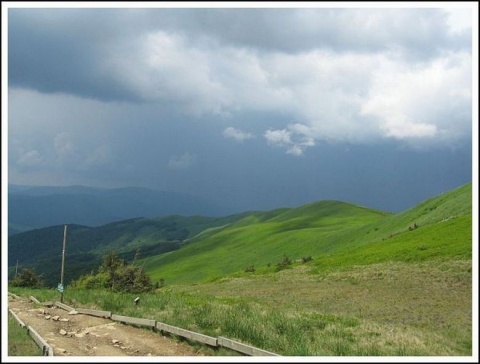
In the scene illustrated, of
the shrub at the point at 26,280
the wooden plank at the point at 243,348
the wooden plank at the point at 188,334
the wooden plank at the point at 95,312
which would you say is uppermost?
the wooden plank at the point at 243,348

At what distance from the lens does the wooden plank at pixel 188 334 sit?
18459mm

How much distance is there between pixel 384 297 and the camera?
3706cm

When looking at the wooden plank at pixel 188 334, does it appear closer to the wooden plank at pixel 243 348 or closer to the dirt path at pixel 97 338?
the dirt path at pixel 97 338

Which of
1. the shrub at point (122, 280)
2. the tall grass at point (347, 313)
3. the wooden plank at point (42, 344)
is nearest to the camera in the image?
the wooden plank at point (42, 344)

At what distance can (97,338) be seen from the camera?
69.7 feet

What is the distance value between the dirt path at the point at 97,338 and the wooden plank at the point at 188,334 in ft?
1.08

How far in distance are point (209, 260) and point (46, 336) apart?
380 ft

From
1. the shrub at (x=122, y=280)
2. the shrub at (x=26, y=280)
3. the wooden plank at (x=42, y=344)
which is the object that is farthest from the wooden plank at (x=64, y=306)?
the shrub at (x=26, y=280)

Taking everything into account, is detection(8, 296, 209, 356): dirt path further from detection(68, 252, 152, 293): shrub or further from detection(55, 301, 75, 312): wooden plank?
detection(68, 252, 152, 293): shrub

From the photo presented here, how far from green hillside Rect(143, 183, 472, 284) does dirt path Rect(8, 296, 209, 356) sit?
3785 centimetres

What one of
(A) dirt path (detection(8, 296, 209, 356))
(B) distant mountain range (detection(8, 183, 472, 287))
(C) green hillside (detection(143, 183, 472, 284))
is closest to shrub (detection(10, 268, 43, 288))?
(B) distant mountain range (detection(8, 183, 472, 287))

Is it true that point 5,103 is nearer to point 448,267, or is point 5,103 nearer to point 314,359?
point 314,359

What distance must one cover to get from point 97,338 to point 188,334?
4.46 meters

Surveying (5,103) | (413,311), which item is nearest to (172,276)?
(413,311)
